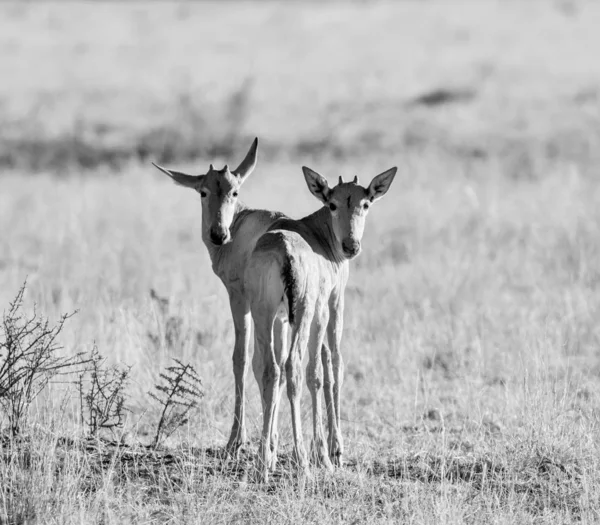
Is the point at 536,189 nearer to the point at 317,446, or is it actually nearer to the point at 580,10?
the point at 317,446

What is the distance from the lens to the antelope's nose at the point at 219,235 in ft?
24.7

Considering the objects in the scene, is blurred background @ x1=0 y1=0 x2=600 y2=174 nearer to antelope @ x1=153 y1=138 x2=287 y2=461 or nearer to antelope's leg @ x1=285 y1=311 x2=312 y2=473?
antelope @ x1=153 y1=138 x2=287 y2=461

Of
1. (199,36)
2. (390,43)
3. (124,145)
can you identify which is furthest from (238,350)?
(199,36)

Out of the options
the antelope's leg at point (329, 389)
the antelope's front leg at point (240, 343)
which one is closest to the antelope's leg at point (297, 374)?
the antelope's leg at point (329, 389)

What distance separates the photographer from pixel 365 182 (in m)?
18.7

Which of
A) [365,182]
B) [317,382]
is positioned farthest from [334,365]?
[365,182]

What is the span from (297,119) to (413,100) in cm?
315

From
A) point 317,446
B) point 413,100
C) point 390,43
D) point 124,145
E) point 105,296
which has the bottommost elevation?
point 317,446

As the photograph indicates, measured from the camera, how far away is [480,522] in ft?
19.7

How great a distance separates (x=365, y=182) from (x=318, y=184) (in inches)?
435

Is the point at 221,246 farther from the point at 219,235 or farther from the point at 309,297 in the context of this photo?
the point at 309,297

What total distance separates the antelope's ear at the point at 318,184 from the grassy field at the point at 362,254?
1857mm

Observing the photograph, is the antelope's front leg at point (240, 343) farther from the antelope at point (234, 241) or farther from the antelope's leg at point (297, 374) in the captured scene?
the antelope's leg at point (297, 374)

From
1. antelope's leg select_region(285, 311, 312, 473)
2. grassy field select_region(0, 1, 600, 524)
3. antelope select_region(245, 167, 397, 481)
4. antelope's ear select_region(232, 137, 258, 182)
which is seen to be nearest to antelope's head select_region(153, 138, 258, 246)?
antelope's ear select_region(232, 137, 258, 182)
